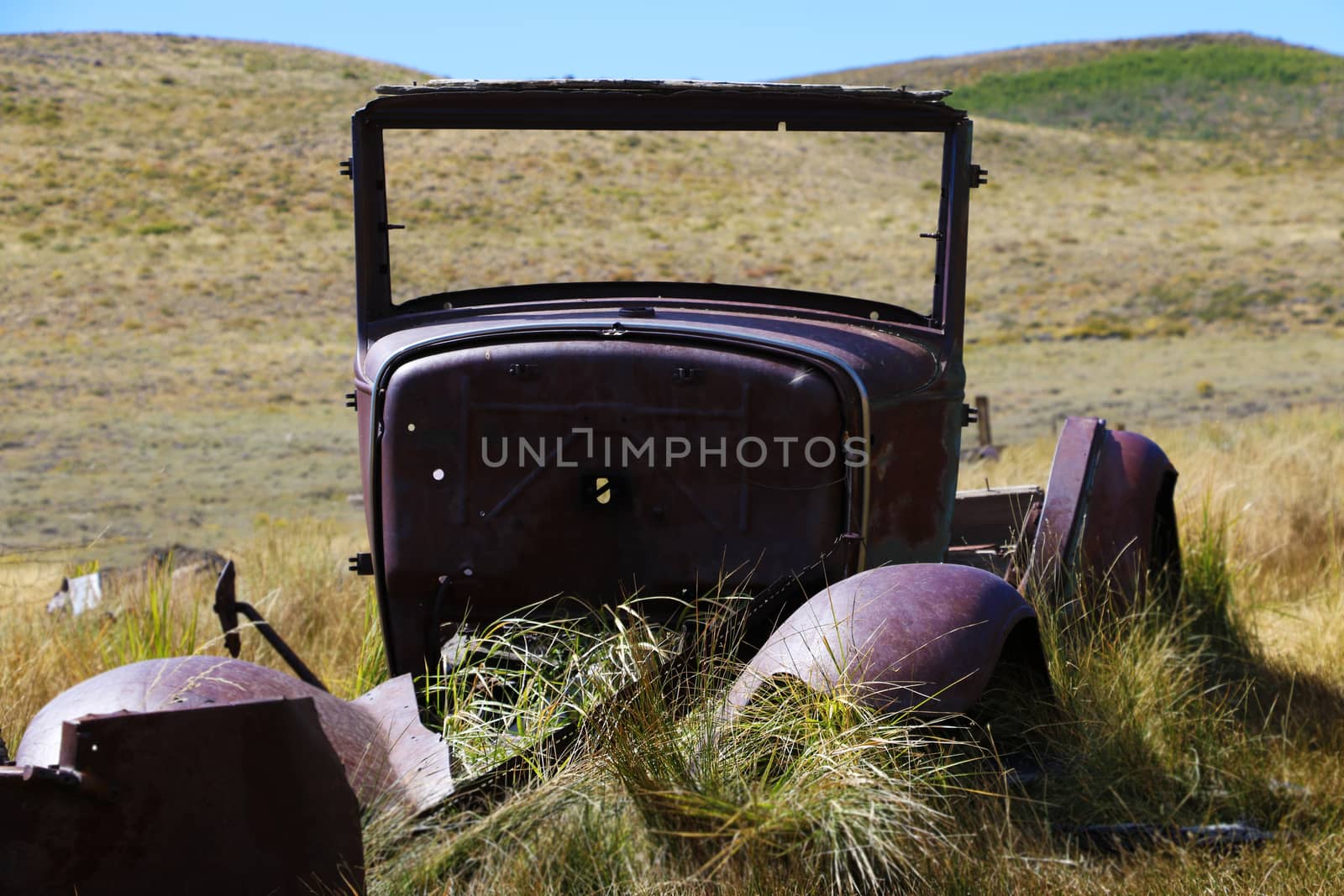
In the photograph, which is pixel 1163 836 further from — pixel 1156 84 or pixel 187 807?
pixel 1156 84

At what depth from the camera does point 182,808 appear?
7.69 feet

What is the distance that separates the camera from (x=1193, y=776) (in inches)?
144

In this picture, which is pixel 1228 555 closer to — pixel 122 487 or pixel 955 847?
pixel 955 847

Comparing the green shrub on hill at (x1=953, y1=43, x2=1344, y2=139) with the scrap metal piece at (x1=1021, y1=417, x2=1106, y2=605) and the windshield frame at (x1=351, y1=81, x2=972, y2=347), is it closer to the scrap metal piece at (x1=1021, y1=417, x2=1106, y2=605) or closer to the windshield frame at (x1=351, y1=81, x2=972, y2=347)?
the scrap metal piece at (x1=1021, y1=417, x2=1106, y2=605)

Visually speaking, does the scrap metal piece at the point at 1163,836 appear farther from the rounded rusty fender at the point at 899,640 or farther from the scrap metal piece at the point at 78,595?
the scrap metal piece at the point at 78,595

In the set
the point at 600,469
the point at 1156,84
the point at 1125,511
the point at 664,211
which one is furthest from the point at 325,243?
the point at 1156,84

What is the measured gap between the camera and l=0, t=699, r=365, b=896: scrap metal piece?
2260 mm

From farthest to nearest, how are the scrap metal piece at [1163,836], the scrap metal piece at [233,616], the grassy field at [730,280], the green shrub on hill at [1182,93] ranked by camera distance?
the green shrub on hill at [1182,93]
the scrap metal piece at [233,616]
the scrap metal piece at [1163,836]
the grassy field at [730,280]

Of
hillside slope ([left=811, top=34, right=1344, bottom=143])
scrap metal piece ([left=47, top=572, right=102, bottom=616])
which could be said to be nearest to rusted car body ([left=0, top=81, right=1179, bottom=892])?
scrap metal piece ([left=47, top=572, right=102, bottom=616])

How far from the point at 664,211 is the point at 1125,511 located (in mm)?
33585

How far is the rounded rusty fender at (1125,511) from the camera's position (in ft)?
15.0

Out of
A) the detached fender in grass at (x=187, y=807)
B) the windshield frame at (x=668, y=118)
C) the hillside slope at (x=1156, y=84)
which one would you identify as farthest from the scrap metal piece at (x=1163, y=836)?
the hillside slope at (x=1156, y=84)

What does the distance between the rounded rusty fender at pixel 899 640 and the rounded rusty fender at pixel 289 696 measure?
855 mm

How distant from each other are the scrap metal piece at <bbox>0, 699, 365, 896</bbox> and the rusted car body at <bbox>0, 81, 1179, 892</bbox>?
0.15 feet
